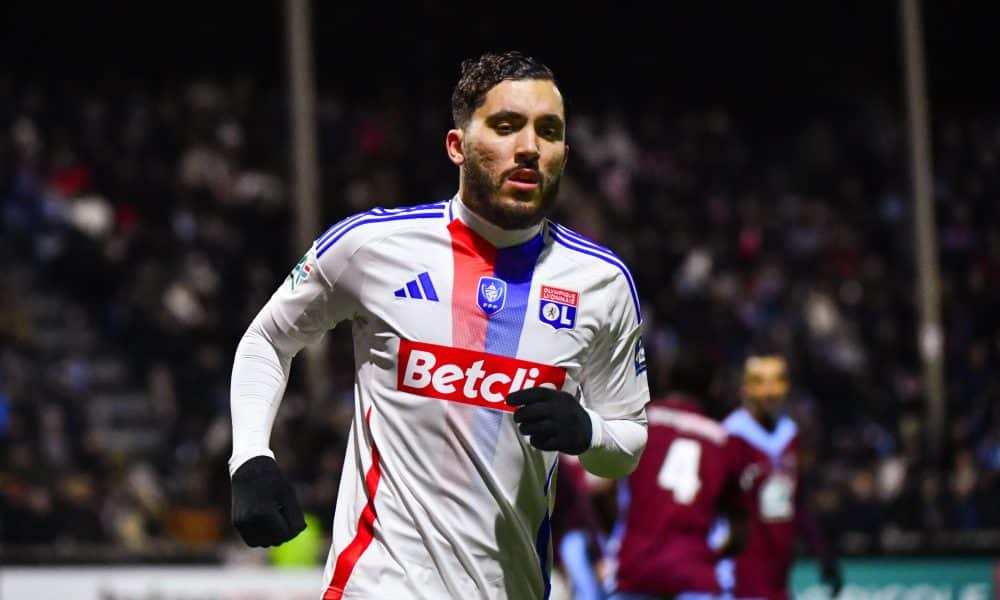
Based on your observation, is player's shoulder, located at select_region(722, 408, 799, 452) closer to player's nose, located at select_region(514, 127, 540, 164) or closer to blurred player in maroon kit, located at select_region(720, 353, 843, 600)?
blurred player in maroon kit, located at select_region(720, 353, 843, 600)

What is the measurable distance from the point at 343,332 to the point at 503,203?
1536cm

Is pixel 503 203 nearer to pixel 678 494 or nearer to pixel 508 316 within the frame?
pixel 508 316

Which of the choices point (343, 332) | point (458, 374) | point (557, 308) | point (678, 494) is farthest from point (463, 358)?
point (343, 332)

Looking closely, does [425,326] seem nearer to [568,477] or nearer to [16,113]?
[568,477]

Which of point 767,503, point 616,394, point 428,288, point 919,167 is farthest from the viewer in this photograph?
point 919,167

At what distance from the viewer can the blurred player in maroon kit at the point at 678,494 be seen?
8227mm

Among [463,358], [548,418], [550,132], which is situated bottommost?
[548,418]

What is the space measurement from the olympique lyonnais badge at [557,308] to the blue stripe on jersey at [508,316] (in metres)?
0.04

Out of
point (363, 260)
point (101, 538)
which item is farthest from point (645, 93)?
point (363, 260)

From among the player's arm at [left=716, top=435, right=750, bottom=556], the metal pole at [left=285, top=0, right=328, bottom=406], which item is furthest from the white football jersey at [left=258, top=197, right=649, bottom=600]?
the metal pole at [left=285, top=0, right=328, bottom=406]

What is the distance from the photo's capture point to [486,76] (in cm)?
431

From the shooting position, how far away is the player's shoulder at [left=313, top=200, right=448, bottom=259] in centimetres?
434

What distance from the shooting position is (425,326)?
4.29 metres

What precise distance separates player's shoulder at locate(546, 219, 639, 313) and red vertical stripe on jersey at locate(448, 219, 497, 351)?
21 centimetres
